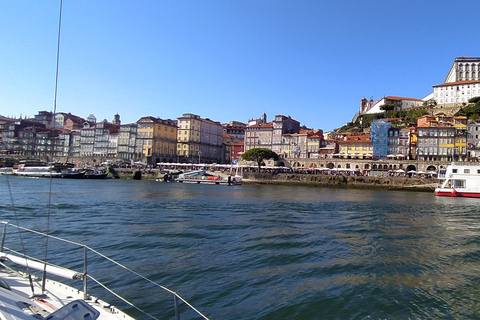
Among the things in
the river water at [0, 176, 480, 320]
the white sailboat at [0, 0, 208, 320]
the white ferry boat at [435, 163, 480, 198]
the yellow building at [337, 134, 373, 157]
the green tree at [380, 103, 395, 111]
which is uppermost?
the green tree at [380, 103, 395, 111]

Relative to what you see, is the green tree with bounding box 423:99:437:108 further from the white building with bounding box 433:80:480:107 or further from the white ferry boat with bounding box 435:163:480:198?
the white ferry boat with bounding box 435:163:480:198

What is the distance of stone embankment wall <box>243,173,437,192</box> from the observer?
1934 inches

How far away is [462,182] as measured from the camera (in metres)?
39.9

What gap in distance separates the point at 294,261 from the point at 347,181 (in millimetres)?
47111

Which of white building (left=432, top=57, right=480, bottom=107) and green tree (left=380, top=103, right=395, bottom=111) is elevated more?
white building (left=432, top=57, right=480, bottom=107)

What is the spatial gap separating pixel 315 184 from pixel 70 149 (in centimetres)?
7440

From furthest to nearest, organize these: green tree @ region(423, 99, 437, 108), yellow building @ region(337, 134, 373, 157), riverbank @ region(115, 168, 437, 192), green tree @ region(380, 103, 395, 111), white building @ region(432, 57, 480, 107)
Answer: green tree @ region(380, 103, 395, 111), green tree @ region(423, 99, 437, 108), white building @ region(432, 57, 480, 107), yellow building @ region(337, 134, 373, 157), riverbank @ region(115, 168, 437, 192)

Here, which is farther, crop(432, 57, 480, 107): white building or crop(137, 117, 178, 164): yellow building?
crop(137, 117, 178, 164): yellow building

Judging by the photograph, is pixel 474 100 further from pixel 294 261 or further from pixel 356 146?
pixel 294 261

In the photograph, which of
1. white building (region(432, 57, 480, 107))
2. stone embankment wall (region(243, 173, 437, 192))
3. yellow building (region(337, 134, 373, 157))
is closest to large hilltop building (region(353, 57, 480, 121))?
white building (region(432, 57, 480, 107))

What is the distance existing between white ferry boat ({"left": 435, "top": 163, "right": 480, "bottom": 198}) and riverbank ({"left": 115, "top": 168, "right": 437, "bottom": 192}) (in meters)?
7.13

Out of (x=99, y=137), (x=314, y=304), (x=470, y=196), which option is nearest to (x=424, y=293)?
(x=314, y=304)

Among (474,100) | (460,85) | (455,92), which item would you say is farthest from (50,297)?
(460,85)

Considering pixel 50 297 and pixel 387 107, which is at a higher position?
pixel 387 107
